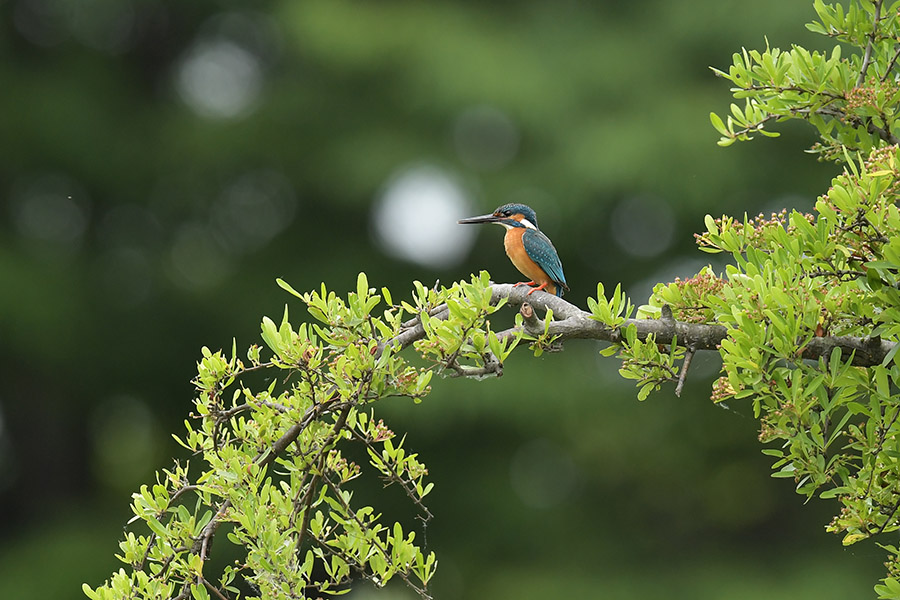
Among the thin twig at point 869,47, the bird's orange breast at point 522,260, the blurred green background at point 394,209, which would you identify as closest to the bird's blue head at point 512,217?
the bird's orange breast at point 522,260

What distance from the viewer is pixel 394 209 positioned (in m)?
7.05

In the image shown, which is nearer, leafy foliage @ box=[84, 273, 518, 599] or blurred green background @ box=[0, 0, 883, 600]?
leafy foliage @ box=[84, 273, 518, 599]

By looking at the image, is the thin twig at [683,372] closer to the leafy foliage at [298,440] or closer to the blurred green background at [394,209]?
the leafy foliage at [298,440]

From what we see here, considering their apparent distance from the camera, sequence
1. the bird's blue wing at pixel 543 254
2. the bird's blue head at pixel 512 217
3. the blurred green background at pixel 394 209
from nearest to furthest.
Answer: the bird's blue wing at pixel 543 254, the bird's blue head at pixel 512 217, the blurred green background at pixel 394 209

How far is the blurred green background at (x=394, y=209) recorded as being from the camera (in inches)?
265

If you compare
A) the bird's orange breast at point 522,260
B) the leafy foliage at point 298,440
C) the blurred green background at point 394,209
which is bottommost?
the blurred green background at point 394,209

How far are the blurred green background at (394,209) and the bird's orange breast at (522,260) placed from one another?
9.53 feet

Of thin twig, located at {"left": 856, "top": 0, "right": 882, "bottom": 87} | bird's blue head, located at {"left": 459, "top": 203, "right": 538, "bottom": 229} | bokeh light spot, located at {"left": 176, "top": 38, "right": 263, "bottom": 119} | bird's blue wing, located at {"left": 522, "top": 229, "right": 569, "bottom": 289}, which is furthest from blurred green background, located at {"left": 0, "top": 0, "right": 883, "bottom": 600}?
thin twig, located at {"left": 856, "top": 0, "right": 882, "bottom": 87}

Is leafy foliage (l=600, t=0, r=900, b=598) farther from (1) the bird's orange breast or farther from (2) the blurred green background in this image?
(2) the blurred green background

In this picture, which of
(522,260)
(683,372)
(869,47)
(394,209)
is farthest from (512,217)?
(394,209)

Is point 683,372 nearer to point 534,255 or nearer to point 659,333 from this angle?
point 659,333

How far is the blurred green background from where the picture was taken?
22.1 ft

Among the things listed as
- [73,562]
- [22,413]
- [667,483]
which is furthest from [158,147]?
[667,483]

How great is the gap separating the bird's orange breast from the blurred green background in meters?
2.91
